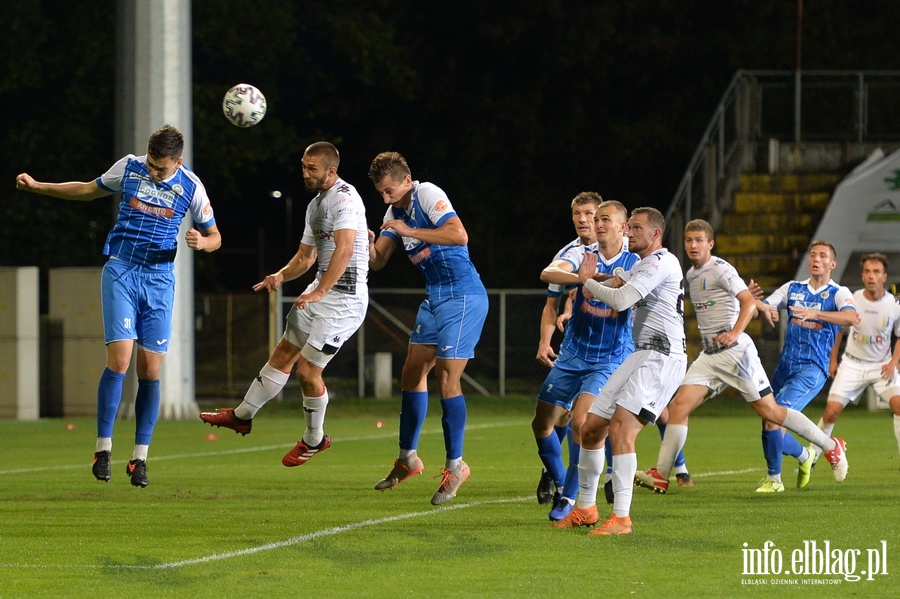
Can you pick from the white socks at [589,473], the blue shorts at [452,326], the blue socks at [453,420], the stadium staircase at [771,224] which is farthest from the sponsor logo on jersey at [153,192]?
the stadium staircase at [771,224]

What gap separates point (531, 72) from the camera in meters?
33.6

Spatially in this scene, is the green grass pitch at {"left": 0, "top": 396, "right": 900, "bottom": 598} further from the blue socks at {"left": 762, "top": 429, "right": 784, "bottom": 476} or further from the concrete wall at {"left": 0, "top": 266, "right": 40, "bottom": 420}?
the concrete wall at {"left": 0, "top": 266, "right": 40, "bottom": 420}

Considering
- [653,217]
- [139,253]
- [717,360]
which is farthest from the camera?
[717,360]

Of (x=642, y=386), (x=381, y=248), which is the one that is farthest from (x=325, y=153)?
(x=642, y=386)

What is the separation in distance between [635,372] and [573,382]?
1052mm

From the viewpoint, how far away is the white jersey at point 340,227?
9625 millimetres

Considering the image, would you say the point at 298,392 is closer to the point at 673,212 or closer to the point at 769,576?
the point at 673,212

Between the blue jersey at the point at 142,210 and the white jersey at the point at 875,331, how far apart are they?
247 inches

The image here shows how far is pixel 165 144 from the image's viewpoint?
934cm

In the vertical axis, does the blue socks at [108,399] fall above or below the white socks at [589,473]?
above

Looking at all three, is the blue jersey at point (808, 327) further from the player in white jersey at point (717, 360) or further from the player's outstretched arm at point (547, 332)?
the player's outstretched arm at point (547, 332)

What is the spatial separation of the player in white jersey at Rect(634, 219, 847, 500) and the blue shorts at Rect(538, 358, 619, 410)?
5.11ft

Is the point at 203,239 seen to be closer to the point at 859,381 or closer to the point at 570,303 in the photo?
the point at 570,303

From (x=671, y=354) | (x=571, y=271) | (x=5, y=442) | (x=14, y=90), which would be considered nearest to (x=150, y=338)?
(x=571, y=271)
